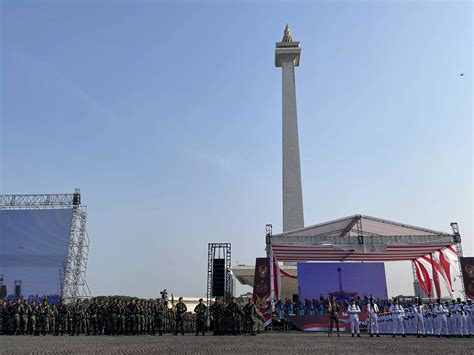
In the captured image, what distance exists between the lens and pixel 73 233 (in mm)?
31234

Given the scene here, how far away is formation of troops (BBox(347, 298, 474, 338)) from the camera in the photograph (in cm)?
1434

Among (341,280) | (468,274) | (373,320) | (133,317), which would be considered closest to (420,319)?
(373,320)

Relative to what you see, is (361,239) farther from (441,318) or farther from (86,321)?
(86,321)

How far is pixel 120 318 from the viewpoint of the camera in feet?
52.4

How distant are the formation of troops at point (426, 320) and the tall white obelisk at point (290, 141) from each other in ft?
56.2

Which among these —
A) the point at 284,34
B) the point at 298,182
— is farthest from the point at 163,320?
the point at 284,34

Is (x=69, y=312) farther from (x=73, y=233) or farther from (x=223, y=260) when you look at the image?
(x=73, y=233)

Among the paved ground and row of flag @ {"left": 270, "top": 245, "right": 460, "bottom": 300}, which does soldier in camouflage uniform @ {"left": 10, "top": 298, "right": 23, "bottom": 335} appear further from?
row of flag @ {"left": 270, "top": 245, "right": 460, "bottom": 300}

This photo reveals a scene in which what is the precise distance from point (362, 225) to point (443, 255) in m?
3.79

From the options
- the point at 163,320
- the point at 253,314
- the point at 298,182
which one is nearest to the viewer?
the point at 253,314

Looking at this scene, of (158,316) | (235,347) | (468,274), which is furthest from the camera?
(468,274)

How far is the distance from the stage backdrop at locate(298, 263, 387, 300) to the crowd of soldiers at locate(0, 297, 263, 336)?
6.82 m

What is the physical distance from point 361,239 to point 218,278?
6339 millimetres

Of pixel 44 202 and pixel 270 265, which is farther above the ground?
pixel 44 202
